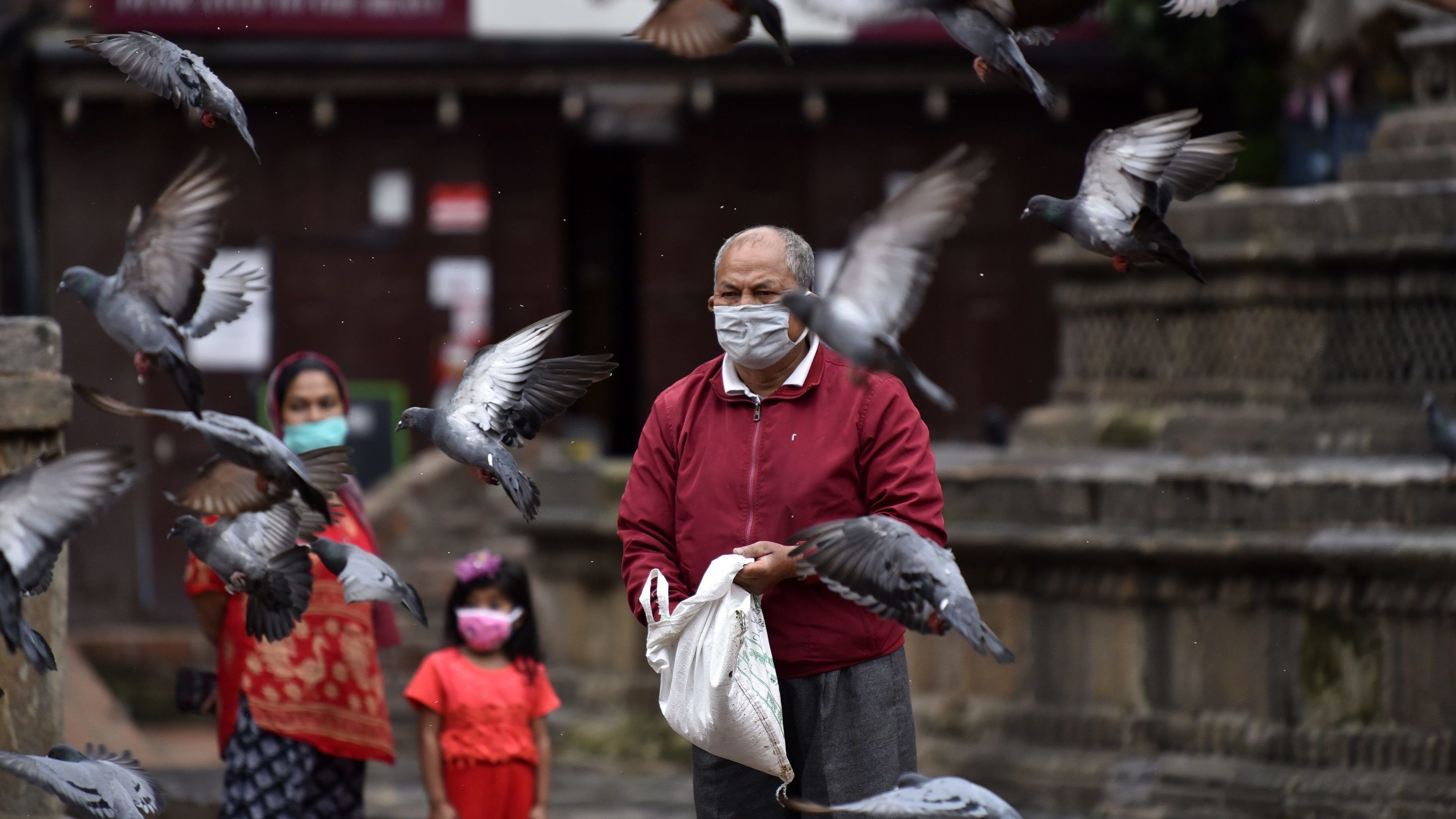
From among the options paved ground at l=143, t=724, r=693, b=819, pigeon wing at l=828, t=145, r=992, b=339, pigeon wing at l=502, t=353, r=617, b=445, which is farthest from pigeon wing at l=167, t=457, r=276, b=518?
paved ground at l=143, t=724, r=693, b=819

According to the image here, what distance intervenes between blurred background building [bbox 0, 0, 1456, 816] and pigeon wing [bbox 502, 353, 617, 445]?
3147mm

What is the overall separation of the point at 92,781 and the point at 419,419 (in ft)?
3.27

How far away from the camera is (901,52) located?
42.7 ft

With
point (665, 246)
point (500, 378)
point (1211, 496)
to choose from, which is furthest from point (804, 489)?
point (665, 246)

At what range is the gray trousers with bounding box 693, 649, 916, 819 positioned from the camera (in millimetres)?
3828

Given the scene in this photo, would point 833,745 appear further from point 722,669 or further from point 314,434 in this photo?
point 314,434

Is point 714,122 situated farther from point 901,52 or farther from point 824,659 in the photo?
point 824,659

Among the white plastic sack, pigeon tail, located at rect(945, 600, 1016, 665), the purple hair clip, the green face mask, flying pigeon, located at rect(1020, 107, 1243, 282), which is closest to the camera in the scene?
pigeon tail, located at rect(945, 600, 1016, 665)

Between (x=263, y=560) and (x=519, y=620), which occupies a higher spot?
(x=263, y=560)

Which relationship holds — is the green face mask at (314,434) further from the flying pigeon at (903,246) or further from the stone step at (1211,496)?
the stone step at (1211,496)

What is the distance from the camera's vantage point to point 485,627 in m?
5.14

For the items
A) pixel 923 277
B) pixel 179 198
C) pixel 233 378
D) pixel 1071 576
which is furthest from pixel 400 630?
pixel 923 277

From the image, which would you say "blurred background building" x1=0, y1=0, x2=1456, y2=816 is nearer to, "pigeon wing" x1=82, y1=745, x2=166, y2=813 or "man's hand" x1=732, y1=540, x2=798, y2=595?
"pigeon wing" x1=82, y1=745, x2=166, y2=813

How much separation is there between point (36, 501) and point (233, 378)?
9.43 m
